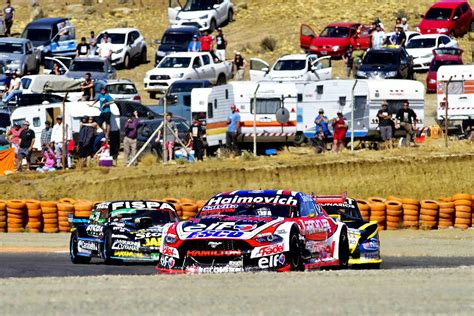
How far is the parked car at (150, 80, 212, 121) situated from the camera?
36219 mm

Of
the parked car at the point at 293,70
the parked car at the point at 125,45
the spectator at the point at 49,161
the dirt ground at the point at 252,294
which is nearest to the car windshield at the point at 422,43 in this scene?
the parked car at the point at 293,70

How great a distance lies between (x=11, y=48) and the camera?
45.4 meters

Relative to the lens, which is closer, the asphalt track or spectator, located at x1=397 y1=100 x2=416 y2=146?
the asphalt track

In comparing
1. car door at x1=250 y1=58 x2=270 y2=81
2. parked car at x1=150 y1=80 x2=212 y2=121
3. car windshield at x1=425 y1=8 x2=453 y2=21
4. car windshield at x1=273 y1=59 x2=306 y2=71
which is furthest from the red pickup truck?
parked car at x1=150 y1=80 x2=212 y2=121

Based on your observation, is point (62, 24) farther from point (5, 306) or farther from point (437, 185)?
point (5, 306)

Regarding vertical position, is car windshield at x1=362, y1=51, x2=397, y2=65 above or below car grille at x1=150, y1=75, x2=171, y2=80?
above

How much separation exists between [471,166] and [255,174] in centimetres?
526

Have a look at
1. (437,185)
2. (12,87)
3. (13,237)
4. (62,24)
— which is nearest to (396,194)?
(437,185)

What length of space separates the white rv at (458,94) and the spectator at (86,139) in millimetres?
10593

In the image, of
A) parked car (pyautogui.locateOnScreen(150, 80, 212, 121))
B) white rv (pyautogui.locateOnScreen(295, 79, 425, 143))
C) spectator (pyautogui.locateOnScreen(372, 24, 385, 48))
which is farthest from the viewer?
spectator (pyautogui.locateOnScreen(372, 24, 385, 48))

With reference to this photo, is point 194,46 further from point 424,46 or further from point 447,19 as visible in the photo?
point 447,19

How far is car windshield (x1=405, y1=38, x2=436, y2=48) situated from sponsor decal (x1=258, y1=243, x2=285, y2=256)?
3184cm

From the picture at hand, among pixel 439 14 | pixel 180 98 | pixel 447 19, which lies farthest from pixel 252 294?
pixel 439 14

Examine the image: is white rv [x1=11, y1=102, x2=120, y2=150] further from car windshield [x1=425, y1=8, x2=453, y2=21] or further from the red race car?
car windshield [x1=425, y1=8, x2=453, y2=21]
